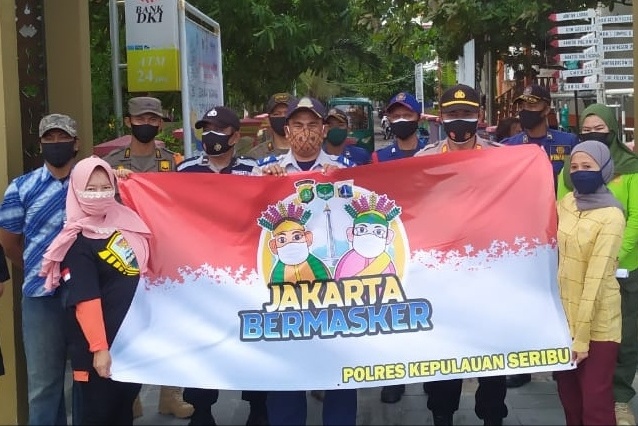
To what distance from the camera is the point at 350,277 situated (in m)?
4.12

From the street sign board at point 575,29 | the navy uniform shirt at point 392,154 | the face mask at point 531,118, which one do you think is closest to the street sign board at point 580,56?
the street sign board at point 575,29

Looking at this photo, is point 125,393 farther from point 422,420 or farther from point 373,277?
point 422,420

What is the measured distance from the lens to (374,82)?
86.4 meters

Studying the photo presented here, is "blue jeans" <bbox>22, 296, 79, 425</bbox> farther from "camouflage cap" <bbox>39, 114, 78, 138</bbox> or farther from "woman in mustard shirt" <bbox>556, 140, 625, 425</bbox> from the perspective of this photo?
"woman in mustard shirt" <bbox>556, 140, 625, 425</bbox>

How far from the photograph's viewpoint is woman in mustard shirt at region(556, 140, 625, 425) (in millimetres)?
3965

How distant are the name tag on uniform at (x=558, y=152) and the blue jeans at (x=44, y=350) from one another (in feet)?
10.5

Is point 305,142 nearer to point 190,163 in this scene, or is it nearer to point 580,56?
point 190,163

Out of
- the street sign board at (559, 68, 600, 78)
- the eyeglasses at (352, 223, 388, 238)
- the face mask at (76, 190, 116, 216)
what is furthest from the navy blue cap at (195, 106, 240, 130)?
the street sign board at (559, 68, 600, 78)

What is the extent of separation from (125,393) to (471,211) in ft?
6.52

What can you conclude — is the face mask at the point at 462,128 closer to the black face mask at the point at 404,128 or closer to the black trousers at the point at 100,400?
the black face mask at the point at 404,128

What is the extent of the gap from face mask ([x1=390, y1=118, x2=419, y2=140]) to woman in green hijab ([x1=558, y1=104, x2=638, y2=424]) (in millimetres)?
1264

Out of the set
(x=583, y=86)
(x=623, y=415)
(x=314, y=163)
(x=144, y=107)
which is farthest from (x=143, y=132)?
(x=583, y=86)

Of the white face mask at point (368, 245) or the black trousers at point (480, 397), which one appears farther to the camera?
the black trousers at point (480, 397)

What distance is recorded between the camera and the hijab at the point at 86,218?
12.3 ft
